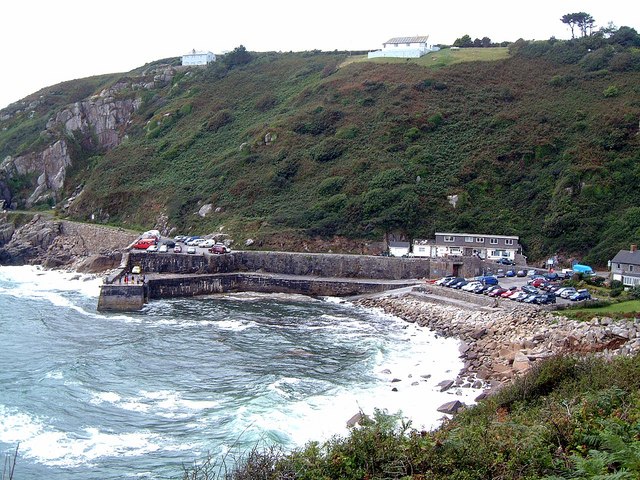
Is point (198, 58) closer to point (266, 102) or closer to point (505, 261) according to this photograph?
point (266, 102)

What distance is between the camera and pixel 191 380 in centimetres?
2886

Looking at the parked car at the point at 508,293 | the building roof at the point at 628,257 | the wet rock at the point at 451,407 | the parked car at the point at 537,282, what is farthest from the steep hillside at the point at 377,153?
the wet rock at the point at 451,407

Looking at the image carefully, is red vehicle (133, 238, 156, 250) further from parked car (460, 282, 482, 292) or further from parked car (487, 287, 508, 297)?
parked car (487, 287, 508, 297)

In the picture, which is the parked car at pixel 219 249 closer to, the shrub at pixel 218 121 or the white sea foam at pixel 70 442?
the white sea foam at pixel 70 442

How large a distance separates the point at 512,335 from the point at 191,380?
16.6 meters

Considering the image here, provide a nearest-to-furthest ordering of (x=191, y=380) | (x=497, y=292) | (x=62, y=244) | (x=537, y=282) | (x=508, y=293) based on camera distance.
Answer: (x=191, y=380), (x=508, y=293), (x=497, y=292), (x=537, y=282), (x=62, y=244)

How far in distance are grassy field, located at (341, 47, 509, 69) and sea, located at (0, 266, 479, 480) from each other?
54.8 m

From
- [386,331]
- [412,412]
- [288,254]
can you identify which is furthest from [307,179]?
[412,412]

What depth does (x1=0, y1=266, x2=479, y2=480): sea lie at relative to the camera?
21406 mm

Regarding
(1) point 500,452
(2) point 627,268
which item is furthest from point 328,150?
(1) point 500,452

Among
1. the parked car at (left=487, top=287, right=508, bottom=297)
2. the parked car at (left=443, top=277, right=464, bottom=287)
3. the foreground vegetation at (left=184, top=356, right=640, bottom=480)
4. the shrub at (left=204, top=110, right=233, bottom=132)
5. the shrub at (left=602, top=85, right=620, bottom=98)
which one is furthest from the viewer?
the shrub at (left=204, top=110, right=233, bottom=132)

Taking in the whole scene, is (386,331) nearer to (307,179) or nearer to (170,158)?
(307,179)

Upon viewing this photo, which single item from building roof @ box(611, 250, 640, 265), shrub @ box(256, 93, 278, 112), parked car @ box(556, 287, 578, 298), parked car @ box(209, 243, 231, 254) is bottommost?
parked car @ box(556, 287, 578, 298)

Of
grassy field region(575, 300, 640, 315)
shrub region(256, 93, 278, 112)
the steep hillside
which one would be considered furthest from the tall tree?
grassy field region(575, 300, 640, 315)
